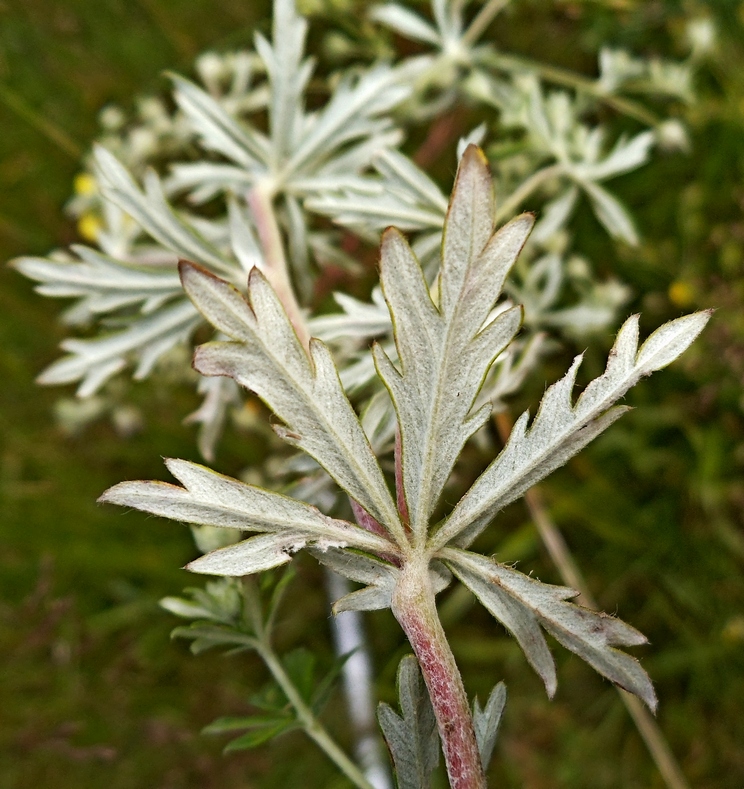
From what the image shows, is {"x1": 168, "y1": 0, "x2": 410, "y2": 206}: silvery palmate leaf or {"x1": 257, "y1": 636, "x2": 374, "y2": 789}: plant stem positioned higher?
{"x1": 168, "y1": 0, "x2": 410, "y2": 206}: silvery palmate leaf

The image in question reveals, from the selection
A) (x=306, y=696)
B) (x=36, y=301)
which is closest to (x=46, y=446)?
(x=36, y=301)

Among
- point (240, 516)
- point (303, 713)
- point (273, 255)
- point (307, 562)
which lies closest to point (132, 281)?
point (273, 255)

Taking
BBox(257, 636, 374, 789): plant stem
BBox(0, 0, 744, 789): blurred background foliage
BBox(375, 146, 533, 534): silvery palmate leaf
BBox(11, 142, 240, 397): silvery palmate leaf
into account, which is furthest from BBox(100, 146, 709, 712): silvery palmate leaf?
BBox(0, 0, 744, 789): blurred background foliage

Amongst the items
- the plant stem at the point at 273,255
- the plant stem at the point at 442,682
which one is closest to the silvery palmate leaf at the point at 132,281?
the plant stem at the point at 273,255

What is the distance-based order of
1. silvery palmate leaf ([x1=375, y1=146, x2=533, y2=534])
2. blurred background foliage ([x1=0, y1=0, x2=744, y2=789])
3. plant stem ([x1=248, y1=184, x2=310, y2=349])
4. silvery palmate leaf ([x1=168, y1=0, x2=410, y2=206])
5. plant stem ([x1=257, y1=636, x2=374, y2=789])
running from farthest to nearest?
blurred background foliage ([x1=0, y1=0, x2=744, y2=789])
silvery palmate leaf ([x1=168, y1=0, x2=410, y2=206])
plant stem ([x1=248, y1=184, x2=310, y2=349])
plant stem ([x1=257, y1=636, x2=374, y2=789])
silvery palmate leaf ([x1=375, y1=146, x2=533, y2=534])

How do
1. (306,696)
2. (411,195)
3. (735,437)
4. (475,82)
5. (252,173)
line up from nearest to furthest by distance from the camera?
(306,696) < (411,195) < (252,173) < (475,82) < (735,437)

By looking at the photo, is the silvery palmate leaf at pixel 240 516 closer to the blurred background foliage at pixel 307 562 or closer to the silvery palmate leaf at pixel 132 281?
the silvery palmate leaf at pixel 132 281

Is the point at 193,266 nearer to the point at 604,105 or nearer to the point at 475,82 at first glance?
the point at 475,82

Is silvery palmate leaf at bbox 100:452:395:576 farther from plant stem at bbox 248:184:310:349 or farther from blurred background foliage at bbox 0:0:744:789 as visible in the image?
blurred background foliage at bbox 0:0:744:789
